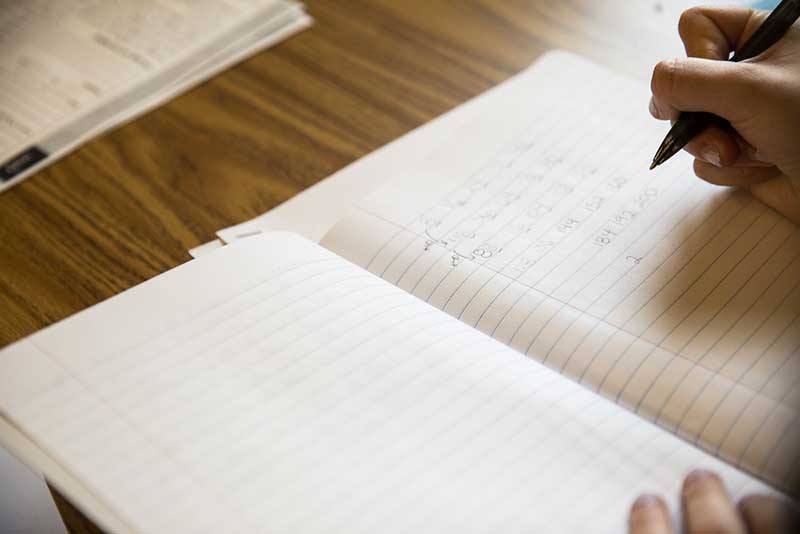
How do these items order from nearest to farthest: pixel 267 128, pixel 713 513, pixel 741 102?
pixel 713 513
pixel 741 102
pixel 267 128

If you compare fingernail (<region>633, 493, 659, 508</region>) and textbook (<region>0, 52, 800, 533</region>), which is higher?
textbook (<region>0, 52, 800, 533</region>)

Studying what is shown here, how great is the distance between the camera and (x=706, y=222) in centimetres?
58

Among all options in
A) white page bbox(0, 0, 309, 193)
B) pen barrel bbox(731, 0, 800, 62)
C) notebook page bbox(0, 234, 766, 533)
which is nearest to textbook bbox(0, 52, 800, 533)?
notebook page bbox(0, 234, 766, 533)

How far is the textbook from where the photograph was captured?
0.43 m

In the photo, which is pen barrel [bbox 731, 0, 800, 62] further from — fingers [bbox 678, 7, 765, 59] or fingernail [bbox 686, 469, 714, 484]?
fingernail [bbox 686, 469, 714, 484]

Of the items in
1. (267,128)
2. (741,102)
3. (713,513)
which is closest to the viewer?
(713,513)

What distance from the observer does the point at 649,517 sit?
41 cm

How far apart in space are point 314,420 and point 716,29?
0.43 meters

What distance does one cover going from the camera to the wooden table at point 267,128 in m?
0.64

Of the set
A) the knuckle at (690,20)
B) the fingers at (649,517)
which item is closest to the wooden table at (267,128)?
the knuckle at (690,20)

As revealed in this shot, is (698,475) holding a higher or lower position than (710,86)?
lower

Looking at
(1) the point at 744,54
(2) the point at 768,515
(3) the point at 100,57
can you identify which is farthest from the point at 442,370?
(3) the point at 100,57

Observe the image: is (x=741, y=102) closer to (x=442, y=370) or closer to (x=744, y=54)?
(x=744, y=54)

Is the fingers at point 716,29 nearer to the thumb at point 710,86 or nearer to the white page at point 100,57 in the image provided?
the thumb at point 710,86
